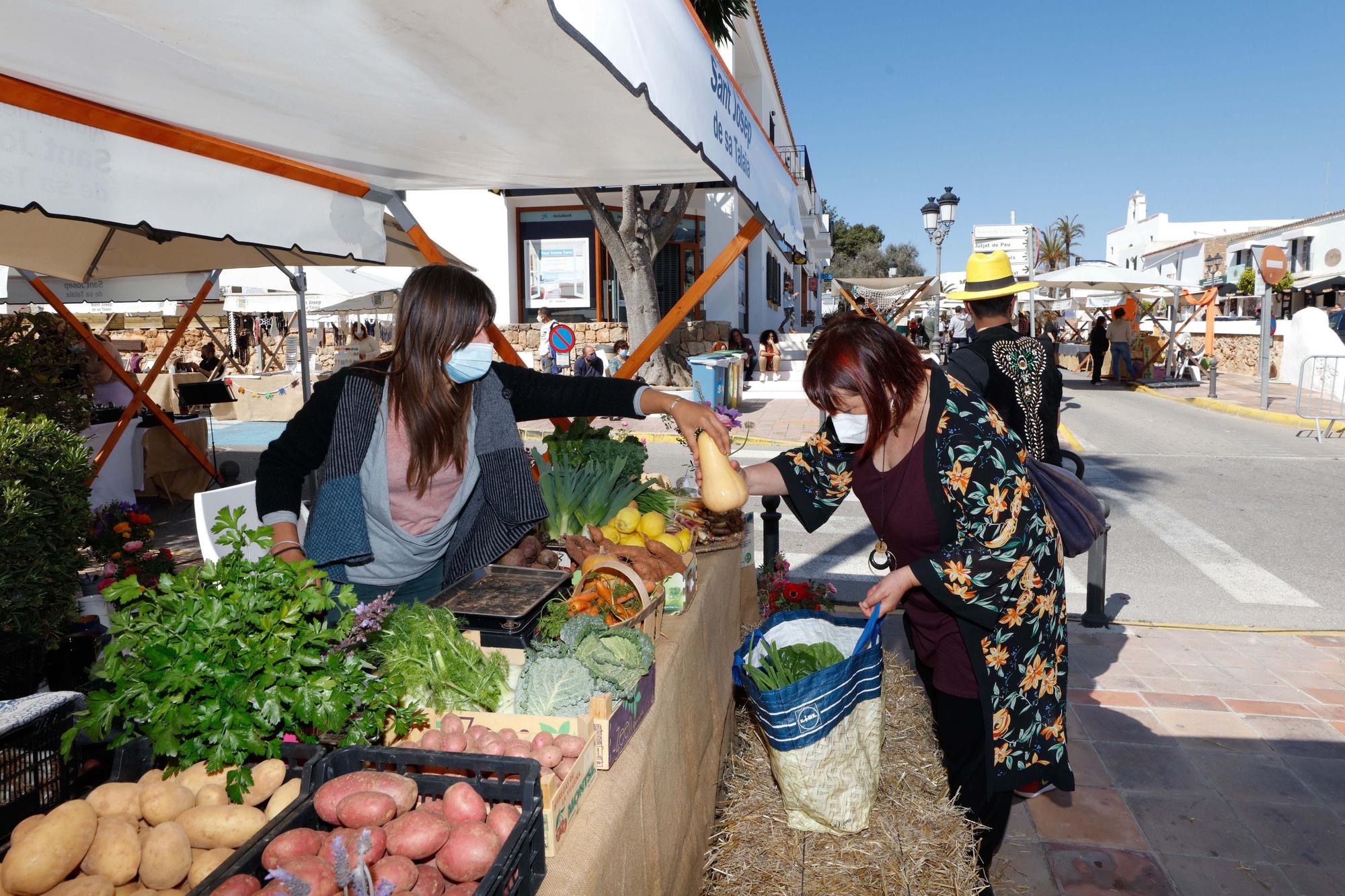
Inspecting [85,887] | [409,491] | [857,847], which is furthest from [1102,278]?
[85,887]

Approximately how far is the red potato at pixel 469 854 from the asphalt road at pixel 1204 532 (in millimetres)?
5251

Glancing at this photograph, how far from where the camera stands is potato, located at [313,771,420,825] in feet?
5.09

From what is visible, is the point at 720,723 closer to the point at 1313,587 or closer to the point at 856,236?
the point at 1313,587

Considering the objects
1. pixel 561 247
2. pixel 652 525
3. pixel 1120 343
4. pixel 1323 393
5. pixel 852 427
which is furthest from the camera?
pixel 1120 343

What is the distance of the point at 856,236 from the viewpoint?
259ft

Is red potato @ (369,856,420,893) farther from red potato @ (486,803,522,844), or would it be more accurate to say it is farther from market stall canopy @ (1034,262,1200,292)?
market stall canopy @ (1034,262,1200,292)

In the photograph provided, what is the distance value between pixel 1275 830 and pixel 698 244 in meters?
21.0

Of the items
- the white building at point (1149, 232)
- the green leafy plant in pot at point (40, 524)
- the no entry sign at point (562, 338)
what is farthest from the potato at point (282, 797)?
the white building at point (1149, 232)

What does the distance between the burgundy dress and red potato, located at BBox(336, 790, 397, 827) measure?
177 cm

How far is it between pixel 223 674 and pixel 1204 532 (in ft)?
29.0

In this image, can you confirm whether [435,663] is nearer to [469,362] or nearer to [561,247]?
[469,362]

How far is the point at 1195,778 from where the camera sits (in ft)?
12.4

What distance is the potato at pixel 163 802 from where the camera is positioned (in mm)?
1575

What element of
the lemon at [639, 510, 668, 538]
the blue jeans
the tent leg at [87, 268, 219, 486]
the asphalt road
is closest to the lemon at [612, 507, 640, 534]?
the lemon at [639, 510, 668, 538]
